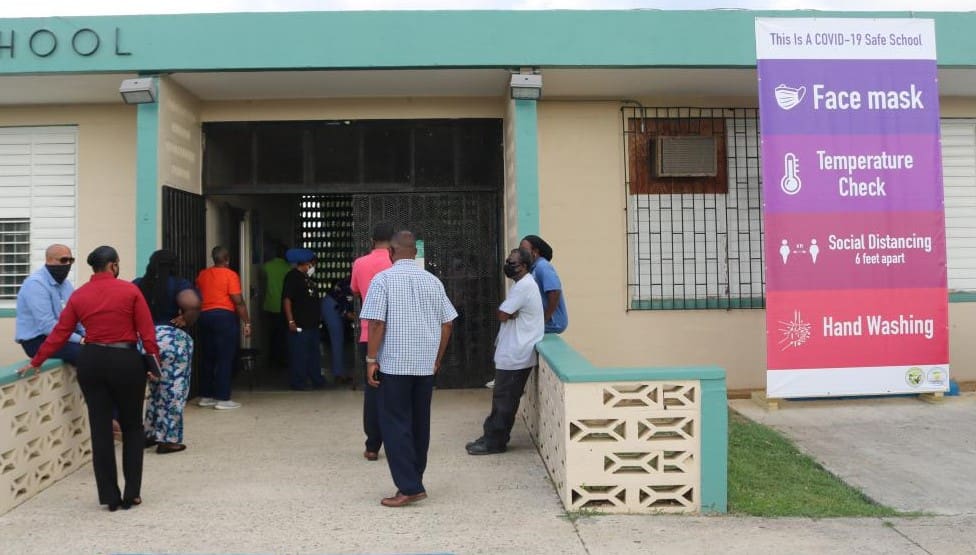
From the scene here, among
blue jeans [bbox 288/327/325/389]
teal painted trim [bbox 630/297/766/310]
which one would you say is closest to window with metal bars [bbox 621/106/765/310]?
teal painted trim [bbox 630/297/766/310]

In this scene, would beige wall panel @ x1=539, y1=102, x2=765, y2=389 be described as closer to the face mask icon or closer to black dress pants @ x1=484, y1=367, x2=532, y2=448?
the face mask icon

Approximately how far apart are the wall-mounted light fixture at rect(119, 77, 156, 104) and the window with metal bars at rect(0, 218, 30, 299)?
2297 mm

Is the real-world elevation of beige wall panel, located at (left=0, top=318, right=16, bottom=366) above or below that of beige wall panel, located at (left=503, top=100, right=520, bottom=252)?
below

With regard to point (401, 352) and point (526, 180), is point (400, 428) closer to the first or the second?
point (401, 352)

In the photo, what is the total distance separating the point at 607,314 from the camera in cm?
905

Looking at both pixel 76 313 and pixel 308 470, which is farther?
pixel 308 470

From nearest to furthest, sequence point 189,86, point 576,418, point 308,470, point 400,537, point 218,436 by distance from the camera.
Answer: point 400,537
point 576,418
point 308,470
point 218,436
point 189,86

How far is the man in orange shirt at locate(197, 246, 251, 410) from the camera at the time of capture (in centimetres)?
837

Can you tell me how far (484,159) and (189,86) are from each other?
3.19m

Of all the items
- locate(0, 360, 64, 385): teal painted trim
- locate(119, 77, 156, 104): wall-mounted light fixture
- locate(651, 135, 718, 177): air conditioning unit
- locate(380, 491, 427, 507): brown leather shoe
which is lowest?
locate(380, 491, 427, 507): brown leather shoe

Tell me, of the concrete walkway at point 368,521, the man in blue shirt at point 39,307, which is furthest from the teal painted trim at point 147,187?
the concrete walkway at point 368,521

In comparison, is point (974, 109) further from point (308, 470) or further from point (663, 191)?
point (308, 470)

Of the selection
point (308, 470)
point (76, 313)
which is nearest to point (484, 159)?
point (308, 470)

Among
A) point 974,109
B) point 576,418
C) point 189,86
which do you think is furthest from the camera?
point 974,109
